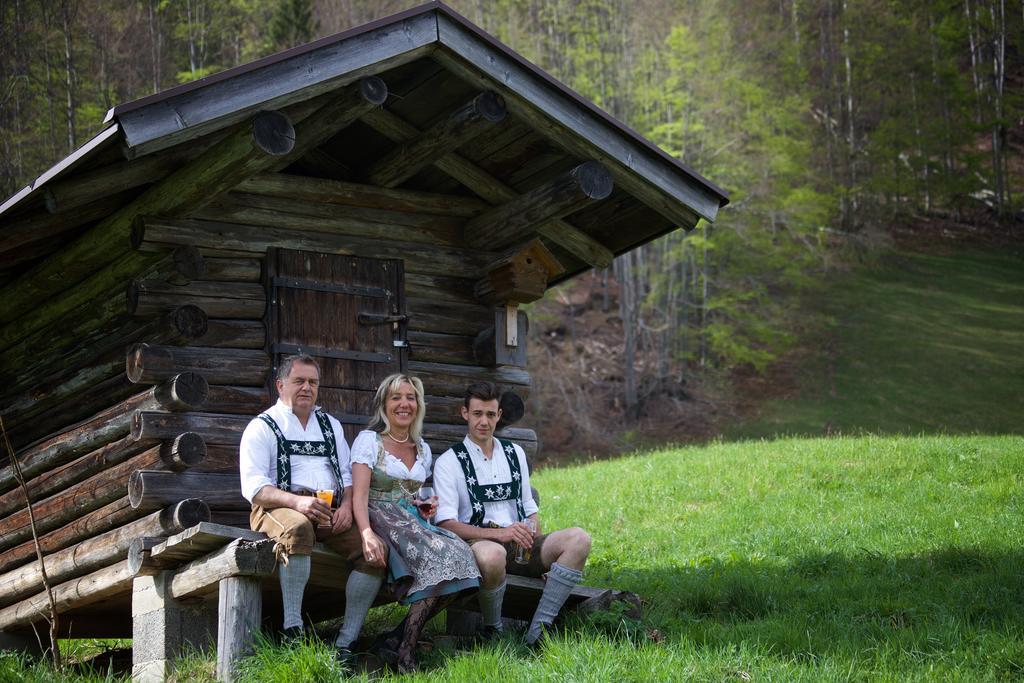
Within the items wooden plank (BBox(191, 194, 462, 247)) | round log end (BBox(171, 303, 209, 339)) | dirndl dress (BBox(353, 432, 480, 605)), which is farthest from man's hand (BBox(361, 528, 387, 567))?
wooden plank (BBox(191, 194, 462, 247))

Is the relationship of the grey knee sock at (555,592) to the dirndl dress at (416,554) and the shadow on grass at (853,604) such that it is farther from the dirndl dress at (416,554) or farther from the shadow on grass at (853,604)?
the shadow on grass at (853,604)

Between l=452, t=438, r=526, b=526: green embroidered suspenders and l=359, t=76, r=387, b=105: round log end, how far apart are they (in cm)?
255

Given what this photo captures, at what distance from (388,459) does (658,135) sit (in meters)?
22.5

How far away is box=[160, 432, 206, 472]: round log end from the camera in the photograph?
7.30 metres

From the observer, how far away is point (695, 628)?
715 centimetres

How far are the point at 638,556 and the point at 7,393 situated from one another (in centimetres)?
603

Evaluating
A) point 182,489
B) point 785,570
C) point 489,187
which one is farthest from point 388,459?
point 785,570

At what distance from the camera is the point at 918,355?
1270 inches

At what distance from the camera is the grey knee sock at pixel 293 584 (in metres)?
6.29

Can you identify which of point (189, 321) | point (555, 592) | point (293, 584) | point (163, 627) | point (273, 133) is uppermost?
point (273, 133)

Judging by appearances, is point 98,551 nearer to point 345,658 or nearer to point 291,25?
point 345,658

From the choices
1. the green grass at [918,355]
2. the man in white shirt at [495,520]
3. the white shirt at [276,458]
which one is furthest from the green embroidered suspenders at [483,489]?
the green grass at [918,355]

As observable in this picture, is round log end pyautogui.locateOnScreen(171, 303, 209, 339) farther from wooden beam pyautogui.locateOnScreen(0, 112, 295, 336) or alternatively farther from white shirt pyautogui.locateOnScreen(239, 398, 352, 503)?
white shirt pyautogui.locateOnScreen(239, 398, 352, 503)

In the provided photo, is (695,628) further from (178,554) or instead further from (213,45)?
(213,45)
